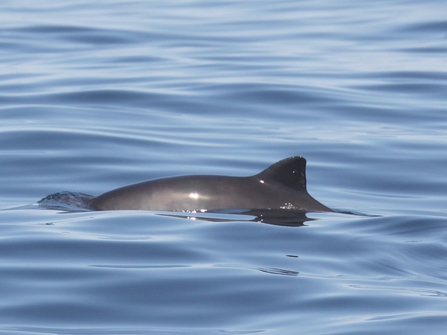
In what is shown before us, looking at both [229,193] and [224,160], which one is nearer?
[229,193]

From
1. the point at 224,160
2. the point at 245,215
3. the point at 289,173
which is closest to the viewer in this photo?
the point at 245,215

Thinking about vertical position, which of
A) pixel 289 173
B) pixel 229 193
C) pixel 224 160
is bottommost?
pixel 229 193

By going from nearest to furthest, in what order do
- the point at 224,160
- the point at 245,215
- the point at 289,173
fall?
1. the point at 245,215
2. the point at 289,173
3. the point at 224,160

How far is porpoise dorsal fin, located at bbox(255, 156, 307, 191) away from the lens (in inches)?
376

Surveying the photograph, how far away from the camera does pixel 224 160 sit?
13.7 meters

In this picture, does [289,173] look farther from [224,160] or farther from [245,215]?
[224,160]

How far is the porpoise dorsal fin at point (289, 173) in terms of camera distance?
376 inches

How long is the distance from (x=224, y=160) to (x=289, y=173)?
4.07 metres

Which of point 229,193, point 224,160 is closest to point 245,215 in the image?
point 229,193

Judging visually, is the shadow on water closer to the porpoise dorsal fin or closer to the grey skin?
the grey skin

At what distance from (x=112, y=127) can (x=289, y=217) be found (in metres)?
7.11

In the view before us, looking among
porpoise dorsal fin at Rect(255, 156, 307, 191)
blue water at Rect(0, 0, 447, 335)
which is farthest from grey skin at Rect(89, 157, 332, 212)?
blue water at Rect(0, 0, 447, 335)

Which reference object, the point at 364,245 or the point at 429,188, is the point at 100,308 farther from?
the point at 429,188

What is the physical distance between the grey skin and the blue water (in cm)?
32
